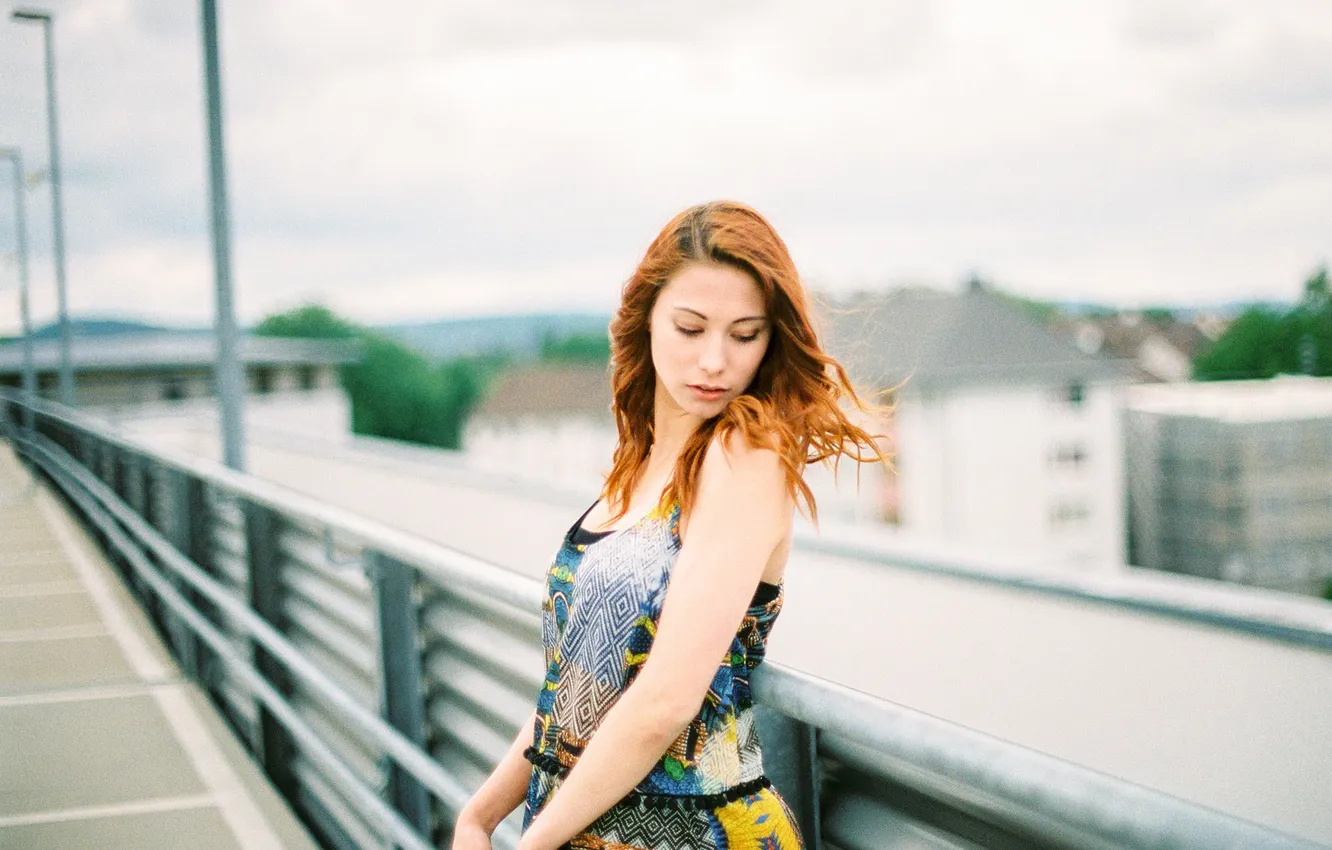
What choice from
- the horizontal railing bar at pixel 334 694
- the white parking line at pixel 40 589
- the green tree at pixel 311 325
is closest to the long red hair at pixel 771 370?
the horizontal railing bar at pixel 334 694

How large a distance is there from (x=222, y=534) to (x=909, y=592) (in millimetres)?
4666

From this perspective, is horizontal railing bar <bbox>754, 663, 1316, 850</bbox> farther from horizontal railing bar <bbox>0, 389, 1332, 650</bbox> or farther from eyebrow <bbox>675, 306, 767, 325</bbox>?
horizontal railing bar <bbox>0, 389, 1332, 650</bbox>

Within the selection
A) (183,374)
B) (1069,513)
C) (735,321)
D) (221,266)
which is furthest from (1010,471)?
(735,321)

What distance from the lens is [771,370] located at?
4.82 ft

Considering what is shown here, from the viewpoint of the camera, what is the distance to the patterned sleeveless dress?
135 cm

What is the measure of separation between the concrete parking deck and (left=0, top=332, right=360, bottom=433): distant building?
3986cm

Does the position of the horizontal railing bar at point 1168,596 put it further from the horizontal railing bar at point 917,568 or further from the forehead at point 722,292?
the forehead at point 722,292

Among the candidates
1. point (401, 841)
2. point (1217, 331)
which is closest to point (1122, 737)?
point (401, 841)

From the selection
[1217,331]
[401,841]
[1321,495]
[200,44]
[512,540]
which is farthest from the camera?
[1217,331]

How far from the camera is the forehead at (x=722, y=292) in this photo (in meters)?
1.42

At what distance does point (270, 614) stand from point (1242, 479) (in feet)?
189

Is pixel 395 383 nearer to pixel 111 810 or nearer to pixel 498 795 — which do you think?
pixel 111 810

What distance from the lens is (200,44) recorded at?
6.79 metres

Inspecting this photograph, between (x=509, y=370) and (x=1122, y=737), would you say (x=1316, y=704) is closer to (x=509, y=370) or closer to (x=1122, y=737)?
(x=1122, y=737)
